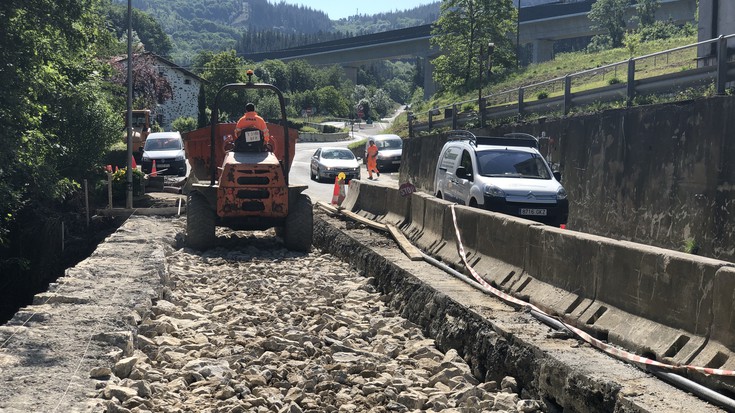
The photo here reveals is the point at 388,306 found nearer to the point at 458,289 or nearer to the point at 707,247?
the point at 458,289

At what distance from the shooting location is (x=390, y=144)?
43.8 meters

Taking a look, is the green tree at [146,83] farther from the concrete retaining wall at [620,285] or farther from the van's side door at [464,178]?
the concrete retaining wall at [620,285]

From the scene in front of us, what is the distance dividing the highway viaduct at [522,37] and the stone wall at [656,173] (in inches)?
2211

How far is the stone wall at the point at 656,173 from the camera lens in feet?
48.4

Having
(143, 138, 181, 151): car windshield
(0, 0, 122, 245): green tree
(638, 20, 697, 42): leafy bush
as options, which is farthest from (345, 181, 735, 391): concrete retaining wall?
(638, 20, 697, 42): leafy bush

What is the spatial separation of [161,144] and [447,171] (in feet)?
74.5

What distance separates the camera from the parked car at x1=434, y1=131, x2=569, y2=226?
1598 cm

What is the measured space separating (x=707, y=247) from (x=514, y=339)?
319 inches

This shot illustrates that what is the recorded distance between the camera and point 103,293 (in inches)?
421

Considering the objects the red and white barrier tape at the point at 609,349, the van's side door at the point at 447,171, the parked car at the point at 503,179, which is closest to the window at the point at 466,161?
the parked car at the point at 503,179

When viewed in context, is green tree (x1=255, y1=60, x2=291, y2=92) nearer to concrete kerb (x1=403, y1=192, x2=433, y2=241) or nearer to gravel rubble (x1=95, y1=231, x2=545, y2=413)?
concrete kerb (x1=403, y1=192, x2=433, y2=241)

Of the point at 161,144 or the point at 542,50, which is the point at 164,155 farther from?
the point at 542,50

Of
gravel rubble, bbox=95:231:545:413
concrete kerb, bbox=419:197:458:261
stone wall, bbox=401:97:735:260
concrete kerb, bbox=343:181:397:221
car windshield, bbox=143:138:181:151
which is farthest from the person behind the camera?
car windshield, bbox=143:138:181:151

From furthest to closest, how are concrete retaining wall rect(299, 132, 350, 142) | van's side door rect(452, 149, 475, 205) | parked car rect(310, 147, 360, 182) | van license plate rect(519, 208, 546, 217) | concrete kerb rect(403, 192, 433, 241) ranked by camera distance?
1. concrete retaining wall rect(299, 132, 350, 142)
2. parked car rect(310, 147, 360, 182)
3. van's side door rect(452, 149, 475, 205)
4. van license plate rect(519, 208, 546, 217)
5. concrete kerb rect(403, 192, 433, 241)
